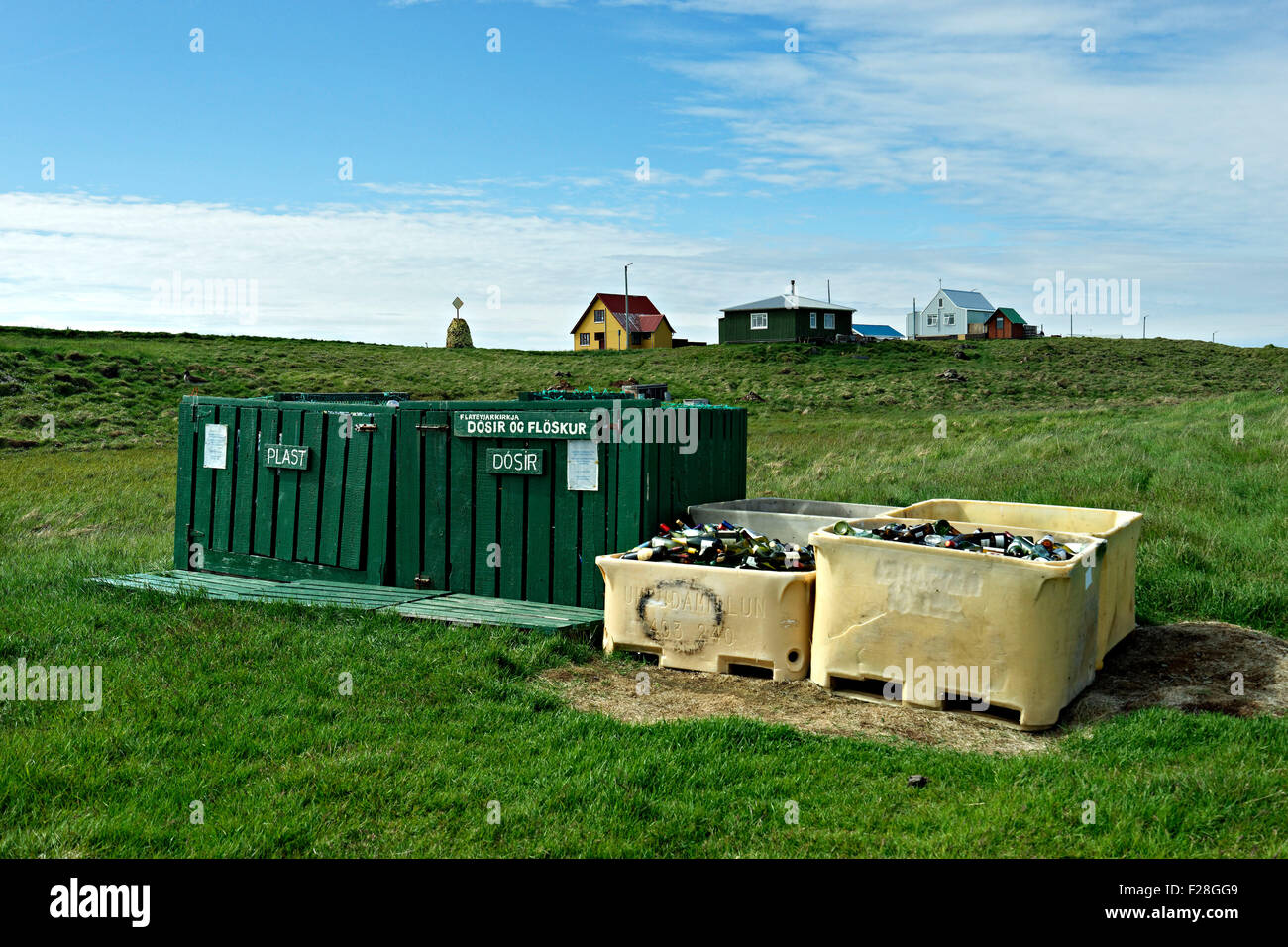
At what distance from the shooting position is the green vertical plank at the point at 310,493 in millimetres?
9094

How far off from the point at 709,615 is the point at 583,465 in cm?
181

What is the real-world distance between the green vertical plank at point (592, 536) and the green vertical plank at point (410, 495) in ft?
5.10

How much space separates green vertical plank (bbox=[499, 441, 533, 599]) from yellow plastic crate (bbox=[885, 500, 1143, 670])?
295cm

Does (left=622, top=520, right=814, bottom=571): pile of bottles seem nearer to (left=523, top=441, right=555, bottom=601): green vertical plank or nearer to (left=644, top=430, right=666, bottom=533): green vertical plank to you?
(left=644, top=430, right=666, bottom=533): green vertical plank

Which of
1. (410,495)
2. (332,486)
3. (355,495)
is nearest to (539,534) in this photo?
(410,495)

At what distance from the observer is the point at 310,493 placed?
9.18 m

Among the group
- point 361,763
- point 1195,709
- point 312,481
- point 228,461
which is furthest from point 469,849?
point 228,461

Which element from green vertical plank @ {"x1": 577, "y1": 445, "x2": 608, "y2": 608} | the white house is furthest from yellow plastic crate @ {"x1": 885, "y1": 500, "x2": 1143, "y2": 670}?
the white house

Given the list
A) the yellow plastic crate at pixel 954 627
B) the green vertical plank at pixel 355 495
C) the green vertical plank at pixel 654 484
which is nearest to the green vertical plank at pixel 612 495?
the green vertical plank at pixel 654 484

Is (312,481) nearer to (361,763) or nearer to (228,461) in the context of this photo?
(228,461)

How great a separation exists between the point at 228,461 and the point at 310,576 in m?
1.52

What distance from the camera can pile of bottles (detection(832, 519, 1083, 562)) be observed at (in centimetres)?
621

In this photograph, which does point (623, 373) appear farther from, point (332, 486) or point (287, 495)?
point (332, 486)
